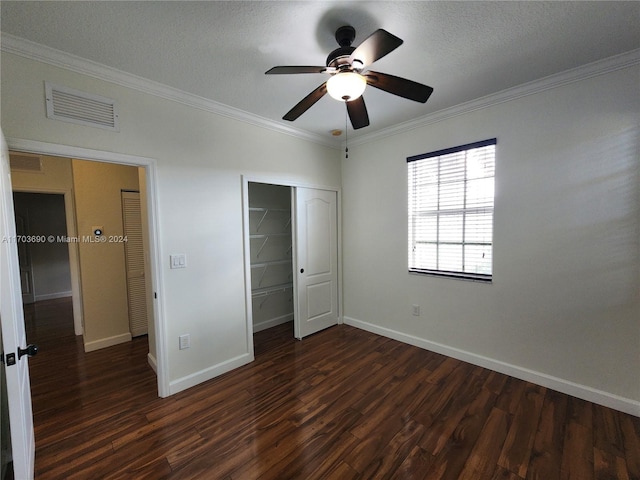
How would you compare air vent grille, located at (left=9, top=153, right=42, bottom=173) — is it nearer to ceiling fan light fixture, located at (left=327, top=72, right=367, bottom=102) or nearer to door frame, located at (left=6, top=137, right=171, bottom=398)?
door frame, located at (left=6, top=137, right=171, bottom=398)

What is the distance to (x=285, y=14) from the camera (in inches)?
60.0

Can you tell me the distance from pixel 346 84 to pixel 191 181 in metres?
1.70

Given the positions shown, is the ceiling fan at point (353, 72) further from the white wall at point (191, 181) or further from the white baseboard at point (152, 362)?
the white baseboard at point (152, 362)

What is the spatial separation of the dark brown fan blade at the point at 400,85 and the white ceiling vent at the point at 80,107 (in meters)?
1.97

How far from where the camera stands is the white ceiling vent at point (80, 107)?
1820mm

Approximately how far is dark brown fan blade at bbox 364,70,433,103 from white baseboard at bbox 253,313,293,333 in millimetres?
3345

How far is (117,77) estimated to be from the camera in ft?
6.70

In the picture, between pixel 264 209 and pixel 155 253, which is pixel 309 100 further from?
pixel 264 209

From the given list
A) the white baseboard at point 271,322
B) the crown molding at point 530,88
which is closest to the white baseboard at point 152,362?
the white baseboard at point 271,322

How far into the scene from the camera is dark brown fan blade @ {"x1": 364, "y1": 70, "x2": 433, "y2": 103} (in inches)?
62.6

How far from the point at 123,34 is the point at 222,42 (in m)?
0.60

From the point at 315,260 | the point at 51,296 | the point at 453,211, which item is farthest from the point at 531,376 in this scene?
the point at 51,296

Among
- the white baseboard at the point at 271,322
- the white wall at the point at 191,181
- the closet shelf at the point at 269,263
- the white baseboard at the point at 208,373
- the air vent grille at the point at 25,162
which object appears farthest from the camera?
the white baseboard at the point at 271,322

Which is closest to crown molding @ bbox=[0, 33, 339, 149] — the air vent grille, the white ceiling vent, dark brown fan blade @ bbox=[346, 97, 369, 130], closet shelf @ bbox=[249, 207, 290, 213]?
the white ceiling vent
